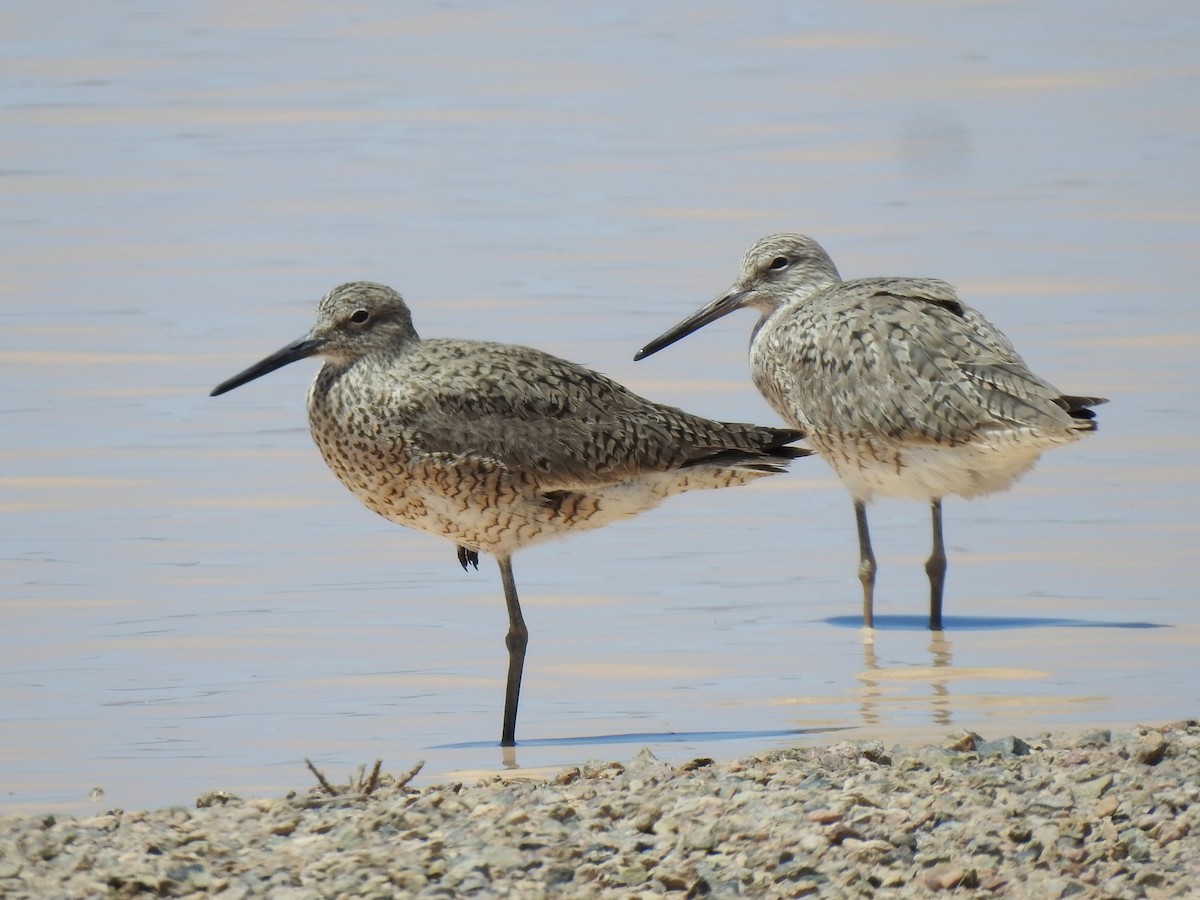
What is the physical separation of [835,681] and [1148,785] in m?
2.95

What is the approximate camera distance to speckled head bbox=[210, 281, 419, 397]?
8781 millimetres

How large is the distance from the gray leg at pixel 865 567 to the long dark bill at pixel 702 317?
1.46 metres

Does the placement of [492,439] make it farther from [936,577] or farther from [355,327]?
[936,577]

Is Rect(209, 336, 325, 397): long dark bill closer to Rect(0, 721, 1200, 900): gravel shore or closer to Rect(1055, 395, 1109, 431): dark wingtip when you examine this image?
Rect(0, 721, 1200, 900): gravel shore

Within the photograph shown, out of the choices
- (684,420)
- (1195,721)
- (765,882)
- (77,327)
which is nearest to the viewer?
(765,882)

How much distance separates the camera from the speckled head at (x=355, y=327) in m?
8.78

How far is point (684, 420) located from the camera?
898cm

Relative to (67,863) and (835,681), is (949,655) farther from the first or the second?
(67,863)

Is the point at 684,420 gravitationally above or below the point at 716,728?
above

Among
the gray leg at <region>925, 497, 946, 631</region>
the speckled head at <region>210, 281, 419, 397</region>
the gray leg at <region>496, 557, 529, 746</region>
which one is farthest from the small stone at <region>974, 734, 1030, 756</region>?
the gray leg at <region>925, 497, 946, 631</region>

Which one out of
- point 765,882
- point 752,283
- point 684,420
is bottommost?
point 765,882

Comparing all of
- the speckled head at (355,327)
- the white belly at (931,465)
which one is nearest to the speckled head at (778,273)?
the white belly at (931,465)

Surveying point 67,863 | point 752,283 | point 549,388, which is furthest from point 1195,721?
point 752,283

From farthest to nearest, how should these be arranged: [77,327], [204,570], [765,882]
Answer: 1. [77,327]
2. [204,570]
3. [765,882]
